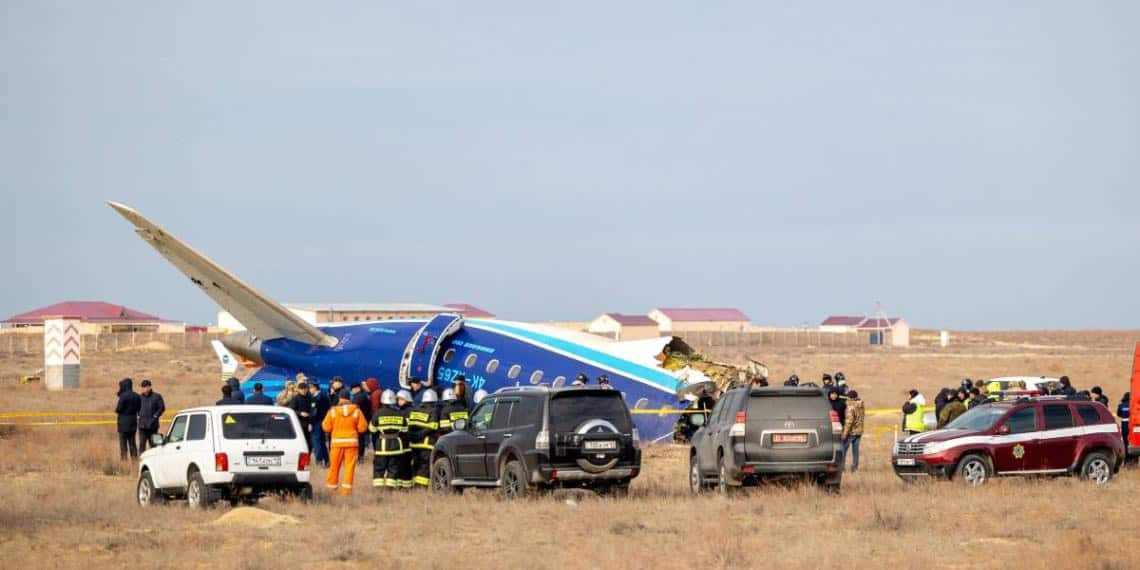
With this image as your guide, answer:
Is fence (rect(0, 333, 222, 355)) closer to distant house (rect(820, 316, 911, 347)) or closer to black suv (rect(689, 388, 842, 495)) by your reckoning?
distant house (rect(820, 316, 911, 347))

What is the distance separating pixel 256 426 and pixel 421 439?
163 inches

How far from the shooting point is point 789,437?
22672 millimetres

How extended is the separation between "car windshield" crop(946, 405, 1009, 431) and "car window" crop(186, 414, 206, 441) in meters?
12.5

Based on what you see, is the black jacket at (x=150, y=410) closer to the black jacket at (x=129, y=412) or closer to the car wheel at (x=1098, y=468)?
the black jacket at (x=129, y=412)

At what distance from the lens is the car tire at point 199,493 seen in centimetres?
2111

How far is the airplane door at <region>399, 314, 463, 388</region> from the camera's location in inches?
1285

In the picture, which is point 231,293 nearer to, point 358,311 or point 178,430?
point 178,430

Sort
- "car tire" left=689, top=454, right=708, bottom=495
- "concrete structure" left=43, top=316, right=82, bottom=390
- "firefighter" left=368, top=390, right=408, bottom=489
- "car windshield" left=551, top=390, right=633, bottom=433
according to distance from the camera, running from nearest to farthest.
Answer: "car windshield" left=551, top=390, right=633, bottom=433, "car tire" left=689, top=454, right=708, bottom=495, "firefighter" left=368, top=390, right=408, bottom=489, "concrete structure" left=43, top=316, right=82, bottom=390

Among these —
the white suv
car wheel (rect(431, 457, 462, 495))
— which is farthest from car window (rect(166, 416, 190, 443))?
car wheel (rect(431, 457, 462, 495))

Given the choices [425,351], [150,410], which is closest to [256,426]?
[150,410]

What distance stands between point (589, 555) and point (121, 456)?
15860 millimetres

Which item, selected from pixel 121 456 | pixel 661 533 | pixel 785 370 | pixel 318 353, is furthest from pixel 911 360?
pixel 661 533

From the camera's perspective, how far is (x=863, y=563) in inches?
625

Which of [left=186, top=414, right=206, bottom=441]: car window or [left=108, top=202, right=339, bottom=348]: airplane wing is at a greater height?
[left=108, top=202, right=339, bottom=348]: airplane wing
